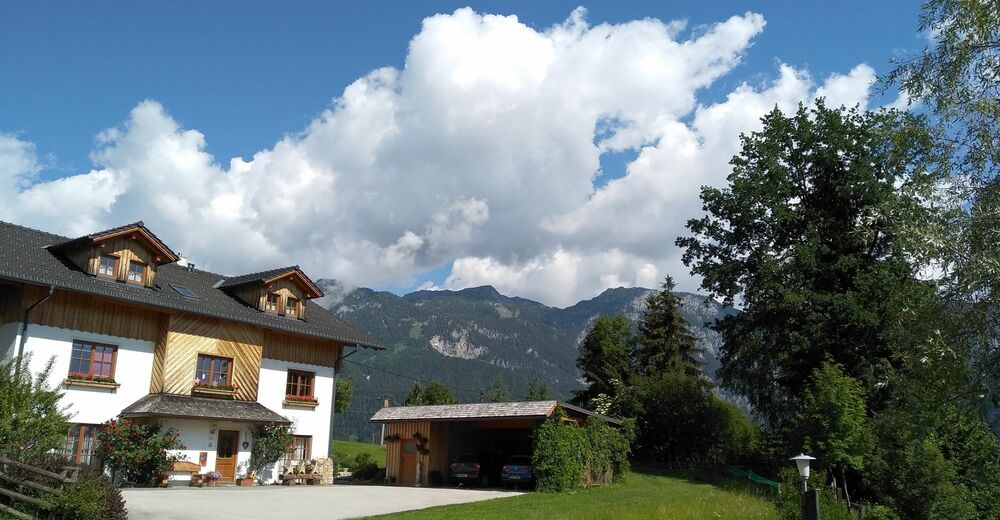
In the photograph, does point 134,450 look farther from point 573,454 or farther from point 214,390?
point 573,454

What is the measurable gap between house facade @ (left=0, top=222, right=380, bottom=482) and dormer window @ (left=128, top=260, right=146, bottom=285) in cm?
4

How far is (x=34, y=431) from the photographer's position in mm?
17000

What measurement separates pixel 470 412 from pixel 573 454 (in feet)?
14.7

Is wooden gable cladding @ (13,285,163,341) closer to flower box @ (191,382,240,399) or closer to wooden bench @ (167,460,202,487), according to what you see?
flower box @ (191,382,240,399)

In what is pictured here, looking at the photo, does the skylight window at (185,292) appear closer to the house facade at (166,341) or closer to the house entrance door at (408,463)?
the house facade at (166,341)

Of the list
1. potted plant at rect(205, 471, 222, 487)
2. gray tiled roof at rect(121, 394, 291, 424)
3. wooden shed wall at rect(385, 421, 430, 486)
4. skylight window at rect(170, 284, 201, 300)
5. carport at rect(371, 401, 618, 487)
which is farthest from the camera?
wooden shed wall at rect(385, 421, 430, 486)

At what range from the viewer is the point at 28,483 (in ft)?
46.7

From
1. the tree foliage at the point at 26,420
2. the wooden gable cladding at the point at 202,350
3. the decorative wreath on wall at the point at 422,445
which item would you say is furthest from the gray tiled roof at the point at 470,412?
the tree foliage at the point at 26,420

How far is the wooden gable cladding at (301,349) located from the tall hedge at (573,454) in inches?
446

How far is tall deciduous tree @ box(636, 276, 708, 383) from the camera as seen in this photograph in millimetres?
49781

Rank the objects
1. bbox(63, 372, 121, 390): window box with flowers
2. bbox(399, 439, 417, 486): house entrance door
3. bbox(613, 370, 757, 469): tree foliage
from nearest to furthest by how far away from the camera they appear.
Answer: bbox(63, 372, 121, 390): window box with flowers
bbox(399, 439, 417, 486): house entrance door
bbox(613, 370, 757, 469): tree foliage

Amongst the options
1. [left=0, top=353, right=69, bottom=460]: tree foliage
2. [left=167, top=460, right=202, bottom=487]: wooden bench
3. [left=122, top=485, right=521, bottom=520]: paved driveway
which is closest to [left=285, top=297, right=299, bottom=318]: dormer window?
[left=167, top=460, right=202, bottom=487]: wooden bench

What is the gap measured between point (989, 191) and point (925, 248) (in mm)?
1785

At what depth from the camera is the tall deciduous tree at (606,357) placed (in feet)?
164
